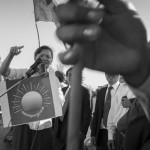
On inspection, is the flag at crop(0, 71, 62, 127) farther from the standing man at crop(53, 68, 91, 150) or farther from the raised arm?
the standing man at crop(53, 68, 91, 150)

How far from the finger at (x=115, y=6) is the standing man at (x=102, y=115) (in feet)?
12.6

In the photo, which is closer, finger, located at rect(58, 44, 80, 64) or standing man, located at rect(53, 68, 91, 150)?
finger, located at rect(58, 44, 80, 64)

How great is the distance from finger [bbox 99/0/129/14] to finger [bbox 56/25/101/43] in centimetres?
13

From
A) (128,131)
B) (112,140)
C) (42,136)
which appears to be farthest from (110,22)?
(112,140)

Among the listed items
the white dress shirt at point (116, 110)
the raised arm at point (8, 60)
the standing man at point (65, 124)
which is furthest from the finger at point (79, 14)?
the white dress shirt at point (116, 110)

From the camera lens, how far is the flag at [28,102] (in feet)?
9.71

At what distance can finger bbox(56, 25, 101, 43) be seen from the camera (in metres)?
0.68

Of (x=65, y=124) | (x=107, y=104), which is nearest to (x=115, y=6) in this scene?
(x=65, y=124)

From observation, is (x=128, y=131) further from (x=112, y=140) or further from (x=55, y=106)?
(x=112, y=140)

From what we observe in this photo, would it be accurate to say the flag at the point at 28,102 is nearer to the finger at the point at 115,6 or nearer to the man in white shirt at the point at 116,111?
the man in white shirt at the point at 116,111

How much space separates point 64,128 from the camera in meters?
3.71

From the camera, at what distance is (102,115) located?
4.77 metres

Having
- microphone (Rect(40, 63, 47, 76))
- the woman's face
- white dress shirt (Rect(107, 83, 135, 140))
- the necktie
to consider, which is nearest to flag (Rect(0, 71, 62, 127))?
microphone (Rect(40, 63, 47, 76))

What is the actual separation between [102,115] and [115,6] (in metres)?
4.06
